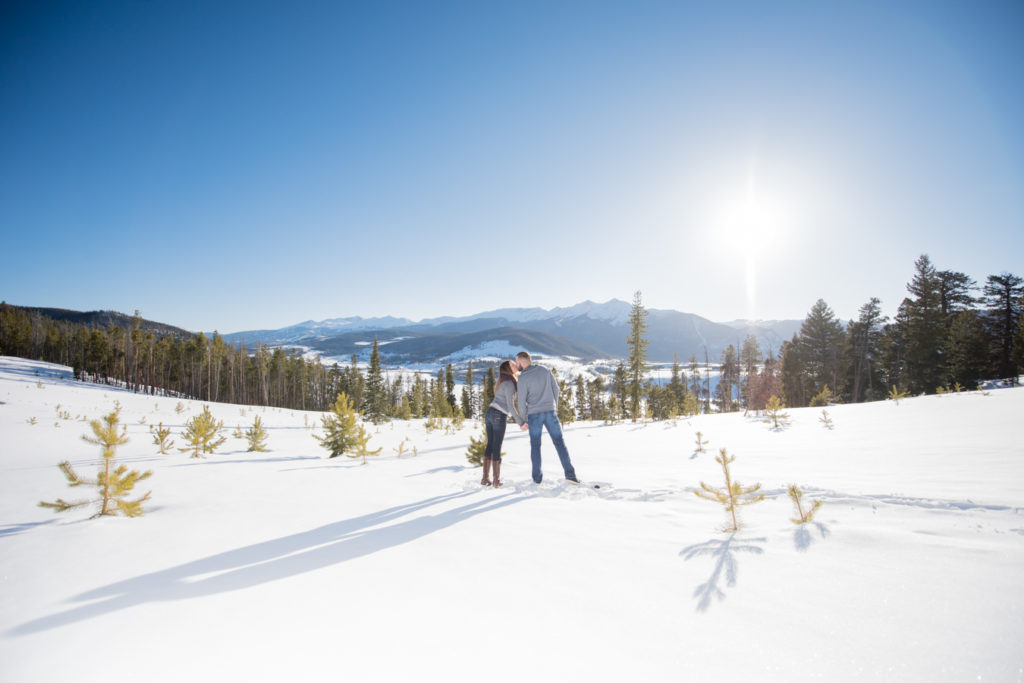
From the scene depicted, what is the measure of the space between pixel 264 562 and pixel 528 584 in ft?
6.89

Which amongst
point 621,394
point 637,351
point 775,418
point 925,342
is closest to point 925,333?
point 925,342

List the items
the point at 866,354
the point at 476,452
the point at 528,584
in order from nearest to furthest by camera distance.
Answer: the point at 528,584
the point at 476,452
the point at 866,354

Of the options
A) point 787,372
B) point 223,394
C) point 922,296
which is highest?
point 922,296

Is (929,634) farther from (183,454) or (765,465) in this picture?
(183,454)

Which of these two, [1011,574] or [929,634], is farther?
[1011,574]

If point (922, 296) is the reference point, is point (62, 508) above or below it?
below

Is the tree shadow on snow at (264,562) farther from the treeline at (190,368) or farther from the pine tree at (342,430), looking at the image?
the treeline at (190,368)

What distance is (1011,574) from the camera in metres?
2.25

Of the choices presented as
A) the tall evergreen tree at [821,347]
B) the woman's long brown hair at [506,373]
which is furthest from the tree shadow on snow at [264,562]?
the tall evergreen tree at [821,347]

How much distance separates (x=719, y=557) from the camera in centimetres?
288

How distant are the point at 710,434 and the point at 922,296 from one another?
30.7 meters

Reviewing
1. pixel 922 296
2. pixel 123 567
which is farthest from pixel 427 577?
pixel 922 296

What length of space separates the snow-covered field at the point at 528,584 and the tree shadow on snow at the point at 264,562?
2 centimetres

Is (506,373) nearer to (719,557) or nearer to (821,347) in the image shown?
(719,557)
